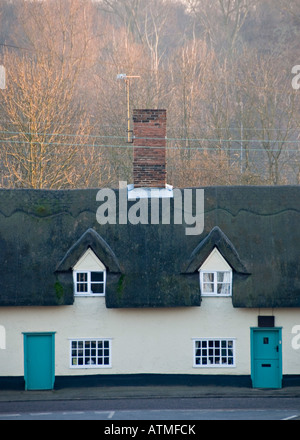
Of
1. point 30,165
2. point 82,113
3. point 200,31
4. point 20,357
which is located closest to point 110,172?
point 82,113

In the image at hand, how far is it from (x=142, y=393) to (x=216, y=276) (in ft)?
14.0

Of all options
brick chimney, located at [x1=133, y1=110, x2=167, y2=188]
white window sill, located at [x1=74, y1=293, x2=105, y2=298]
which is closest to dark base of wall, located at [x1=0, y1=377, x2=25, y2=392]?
white window sill, located at [x1=74, y1=293, x2=105, y2=298]

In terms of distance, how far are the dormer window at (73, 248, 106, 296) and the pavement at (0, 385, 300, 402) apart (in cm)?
299

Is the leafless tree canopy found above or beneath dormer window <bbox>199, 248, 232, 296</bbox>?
above

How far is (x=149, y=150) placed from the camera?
25078 millimetres

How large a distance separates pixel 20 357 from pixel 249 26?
47.3 metres

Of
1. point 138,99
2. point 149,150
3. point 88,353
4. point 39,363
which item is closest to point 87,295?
point 88,353

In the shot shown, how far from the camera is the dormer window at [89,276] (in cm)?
2381

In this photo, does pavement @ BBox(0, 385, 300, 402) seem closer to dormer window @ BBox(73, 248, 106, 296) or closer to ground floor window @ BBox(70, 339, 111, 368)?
ground floor window @ BBox(70, 339, 111, 368)

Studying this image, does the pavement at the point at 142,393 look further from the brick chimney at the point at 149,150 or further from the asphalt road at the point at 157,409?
the brick chimney at the point at 149,150

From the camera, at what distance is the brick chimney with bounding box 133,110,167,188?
25172 mm

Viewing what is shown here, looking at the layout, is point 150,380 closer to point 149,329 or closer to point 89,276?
point 149,329

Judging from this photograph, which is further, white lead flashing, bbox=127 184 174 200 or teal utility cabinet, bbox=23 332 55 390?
white lead flashing, bbox=127 184 174 200

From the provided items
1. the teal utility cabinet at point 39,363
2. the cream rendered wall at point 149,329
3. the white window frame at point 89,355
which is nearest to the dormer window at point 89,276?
the cream rendered wall at point 149,329
